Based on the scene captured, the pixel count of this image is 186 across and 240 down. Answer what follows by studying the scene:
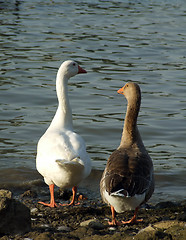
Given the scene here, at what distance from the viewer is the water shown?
10383mm

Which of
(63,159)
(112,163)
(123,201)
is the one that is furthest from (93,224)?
(63,159)

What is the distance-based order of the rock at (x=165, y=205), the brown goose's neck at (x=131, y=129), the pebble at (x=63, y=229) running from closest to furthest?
the pebble at (x=63, y=229) → the brown goose's neck at (x=131, y=129) → the rock at (x=165, y=205)

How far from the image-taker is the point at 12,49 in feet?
60.7

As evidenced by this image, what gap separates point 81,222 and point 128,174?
0.90 meters

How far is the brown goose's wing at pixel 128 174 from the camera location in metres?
6.06

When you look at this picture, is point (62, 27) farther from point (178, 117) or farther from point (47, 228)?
point (47, 228)

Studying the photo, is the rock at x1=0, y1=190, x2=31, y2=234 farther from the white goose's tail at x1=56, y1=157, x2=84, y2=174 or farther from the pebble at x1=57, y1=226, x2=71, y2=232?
the white goose's tail at x1=56, y1=157, x2=84, y2=174

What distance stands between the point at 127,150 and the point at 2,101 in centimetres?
711

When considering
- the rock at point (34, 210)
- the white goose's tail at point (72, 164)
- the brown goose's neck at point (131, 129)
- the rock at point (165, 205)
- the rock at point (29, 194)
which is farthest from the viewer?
the rock at point (29, 194)

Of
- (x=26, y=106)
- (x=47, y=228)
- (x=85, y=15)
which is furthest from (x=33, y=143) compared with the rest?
(x=85, y=15)

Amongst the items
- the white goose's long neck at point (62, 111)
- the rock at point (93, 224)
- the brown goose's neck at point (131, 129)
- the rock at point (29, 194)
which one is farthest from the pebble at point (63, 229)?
the white goose's long neck at point (62, 111)

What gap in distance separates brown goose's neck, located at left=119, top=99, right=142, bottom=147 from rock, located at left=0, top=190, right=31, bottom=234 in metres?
2.07

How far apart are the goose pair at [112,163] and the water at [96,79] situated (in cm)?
141

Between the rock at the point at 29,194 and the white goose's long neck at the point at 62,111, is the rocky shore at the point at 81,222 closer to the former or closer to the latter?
the rock at the point at 29,194
